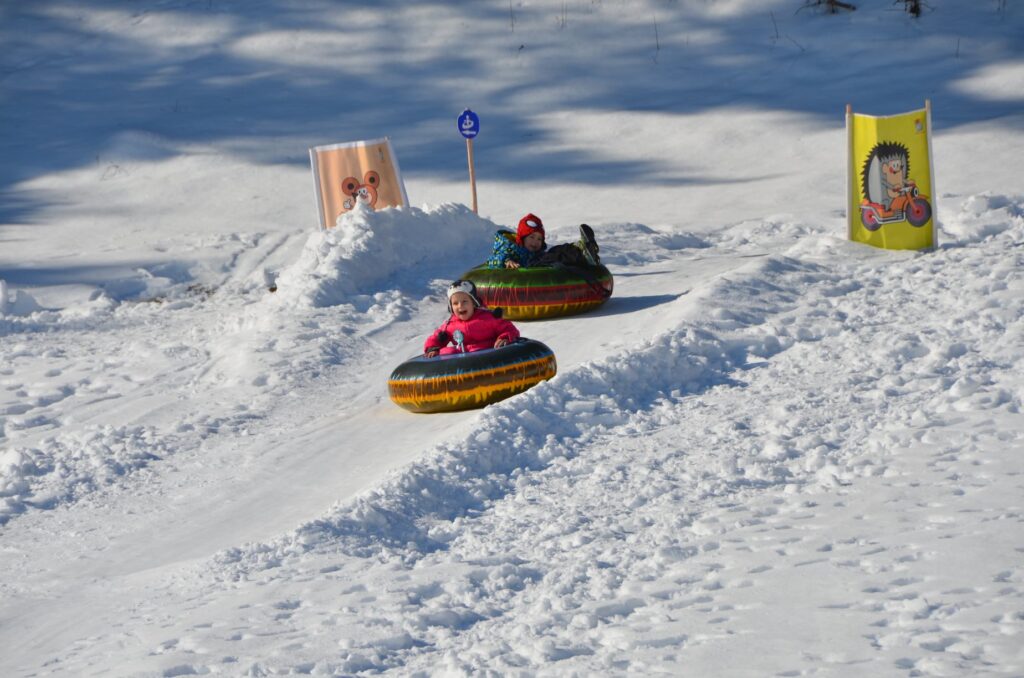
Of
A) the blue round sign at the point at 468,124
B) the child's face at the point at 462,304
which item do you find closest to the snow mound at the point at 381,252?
the blue round sign at the point at 468,124

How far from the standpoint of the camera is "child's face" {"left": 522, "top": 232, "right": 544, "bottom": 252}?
11508 mm

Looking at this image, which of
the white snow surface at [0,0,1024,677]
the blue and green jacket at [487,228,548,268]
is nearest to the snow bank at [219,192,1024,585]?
the white snow surface at [0,0,1024,677]

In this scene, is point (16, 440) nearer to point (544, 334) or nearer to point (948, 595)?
point (544, 334)

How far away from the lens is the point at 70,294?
14039mm

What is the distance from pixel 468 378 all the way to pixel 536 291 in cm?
269

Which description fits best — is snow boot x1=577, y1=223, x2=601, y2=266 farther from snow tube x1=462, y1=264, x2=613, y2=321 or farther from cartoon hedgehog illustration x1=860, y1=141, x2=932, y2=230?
cartoon hedgehog illustration x1=860, y1=141, x2=932, y2=230

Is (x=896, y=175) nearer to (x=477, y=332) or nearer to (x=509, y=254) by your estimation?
(x=509, y=254)

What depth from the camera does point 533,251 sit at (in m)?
11.5

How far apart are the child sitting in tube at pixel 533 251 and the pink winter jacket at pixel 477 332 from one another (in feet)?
7.75

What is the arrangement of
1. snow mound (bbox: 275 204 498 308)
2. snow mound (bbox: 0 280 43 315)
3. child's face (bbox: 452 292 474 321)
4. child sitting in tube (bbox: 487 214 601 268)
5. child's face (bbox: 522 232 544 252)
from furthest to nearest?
snow mound (bbox: 0 280 43 315) → snow mound (bbox: 275 204 498 308) → child's face (bbox: 522 232 544 252) → child sitting in tube (bbox: 487 214 601 268) → child's face (bbox: 452 292 474 321)

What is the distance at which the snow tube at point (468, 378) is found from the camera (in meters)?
8.41

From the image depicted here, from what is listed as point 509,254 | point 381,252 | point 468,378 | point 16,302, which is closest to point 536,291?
point 509,254

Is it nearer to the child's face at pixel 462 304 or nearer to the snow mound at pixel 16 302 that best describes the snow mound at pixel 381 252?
the snow mound at pixel 16 302

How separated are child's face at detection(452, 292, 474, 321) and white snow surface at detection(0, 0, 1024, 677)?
791mm
